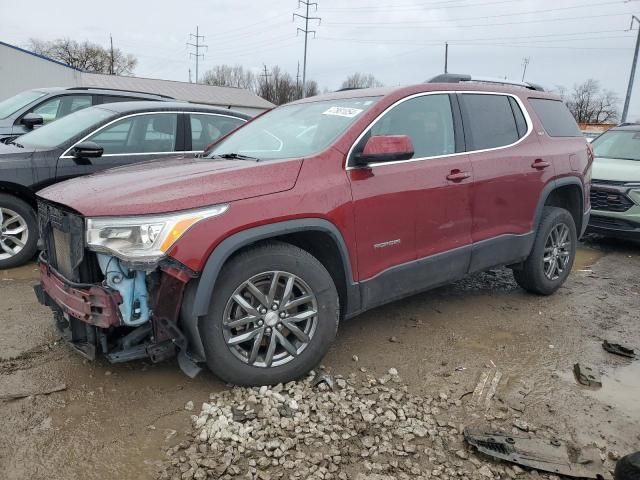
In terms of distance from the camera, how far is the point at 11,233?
16.1 ft

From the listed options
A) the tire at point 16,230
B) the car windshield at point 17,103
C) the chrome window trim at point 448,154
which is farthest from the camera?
the car windshield at point 17,103

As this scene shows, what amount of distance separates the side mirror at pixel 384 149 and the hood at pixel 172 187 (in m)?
0.42

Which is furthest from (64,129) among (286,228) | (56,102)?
(286,228)

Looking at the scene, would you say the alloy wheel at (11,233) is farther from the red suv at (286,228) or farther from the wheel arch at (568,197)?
the wheel arch at (568,197)

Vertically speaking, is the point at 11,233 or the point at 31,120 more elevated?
the point at 31,120

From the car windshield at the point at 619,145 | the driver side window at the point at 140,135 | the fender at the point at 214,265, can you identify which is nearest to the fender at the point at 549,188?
the fender at the point at 214,265

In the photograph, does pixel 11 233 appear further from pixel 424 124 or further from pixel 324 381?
pixel 424 124

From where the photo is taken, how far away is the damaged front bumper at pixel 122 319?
8.49 ft

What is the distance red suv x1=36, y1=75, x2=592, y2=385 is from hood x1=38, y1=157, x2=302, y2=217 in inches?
0.4

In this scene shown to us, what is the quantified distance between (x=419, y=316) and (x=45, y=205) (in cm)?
292

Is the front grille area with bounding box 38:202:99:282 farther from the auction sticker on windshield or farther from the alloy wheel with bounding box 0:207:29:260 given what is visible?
the alloy wheel with bounding box 0:207:29:260

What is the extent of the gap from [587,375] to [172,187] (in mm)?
2884

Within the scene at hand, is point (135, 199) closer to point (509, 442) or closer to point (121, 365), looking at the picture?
point (121, 365)

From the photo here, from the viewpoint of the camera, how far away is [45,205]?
3021 mm
